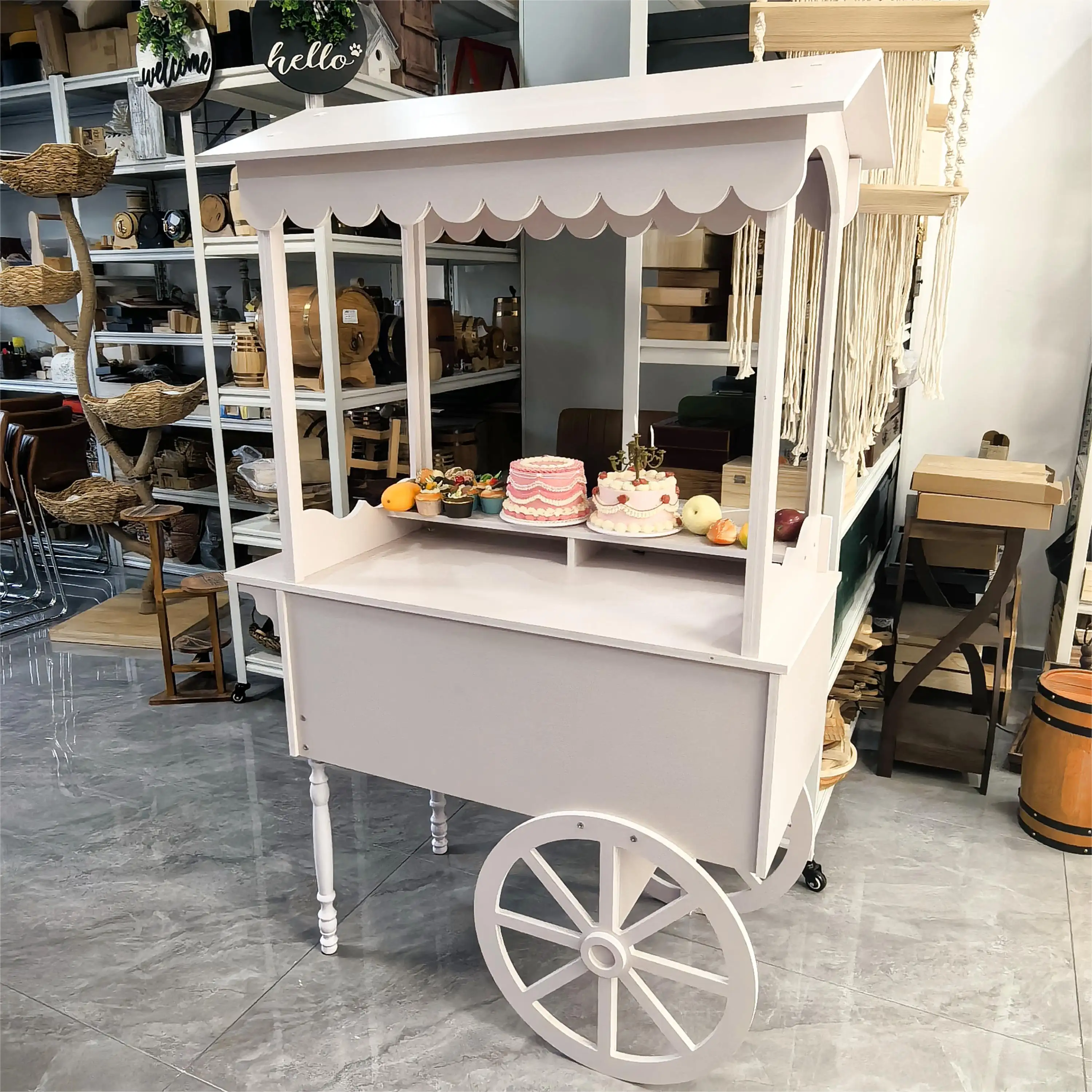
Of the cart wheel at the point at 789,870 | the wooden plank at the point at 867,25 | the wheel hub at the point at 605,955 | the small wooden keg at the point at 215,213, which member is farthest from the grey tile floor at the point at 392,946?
the small wooden keg at the point at 215,213

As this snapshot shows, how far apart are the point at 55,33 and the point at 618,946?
5003mm

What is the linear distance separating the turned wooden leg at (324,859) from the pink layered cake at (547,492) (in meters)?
0.77

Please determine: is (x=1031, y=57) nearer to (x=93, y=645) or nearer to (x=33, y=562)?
(x=93, y=645)

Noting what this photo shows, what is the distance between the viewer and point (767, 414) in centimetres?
150

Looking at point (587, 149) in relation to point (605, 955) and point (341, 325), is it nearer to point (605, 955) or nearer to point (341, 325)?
point (605, 955)

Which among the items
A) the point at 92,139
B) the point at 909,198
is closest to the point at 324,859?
the point at 909,198

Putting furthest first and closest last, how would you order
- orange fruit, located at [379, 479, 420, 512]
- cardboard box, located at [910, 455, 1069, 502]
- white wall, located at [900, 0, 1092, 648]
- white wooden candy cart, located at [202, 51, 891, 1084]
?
white wall, located at [900, 0, 1092, 648], cardboard box, located at [910, 455, 1069, 502], orange fruit, located at [379, 479, 420, 512], white wooden candy cart, located at [202, 51, 891, 1084]

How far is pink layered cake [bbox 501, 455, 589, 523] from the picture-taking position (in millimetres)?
2104

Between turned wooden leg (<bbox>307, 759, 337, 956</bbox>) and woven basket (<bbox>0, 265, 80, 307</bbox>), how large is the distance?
A: 3.08m

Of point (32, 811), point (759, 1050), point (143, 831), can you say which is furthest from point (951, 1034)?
point (32, 811)

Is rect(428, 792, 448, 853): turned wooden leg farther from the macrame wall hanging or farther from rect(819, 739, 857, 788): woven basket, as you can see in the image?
the macrame wall hanging

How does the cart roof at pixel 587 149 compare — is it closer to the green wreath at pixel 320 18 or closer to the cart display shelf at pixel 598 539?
the cart display shelf at pixel 598 539

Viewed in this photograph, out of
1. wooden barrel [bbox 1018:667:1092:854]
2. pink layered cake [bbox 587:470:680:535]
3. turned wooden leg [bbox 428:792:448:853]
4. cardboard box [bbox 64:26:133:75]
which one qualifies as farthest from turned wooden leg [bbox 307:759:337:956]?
cardboard box [bbox 64:26:133:75]

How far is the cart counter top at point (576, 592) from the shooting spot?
5.61ft
